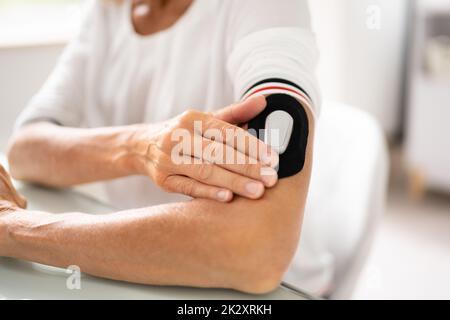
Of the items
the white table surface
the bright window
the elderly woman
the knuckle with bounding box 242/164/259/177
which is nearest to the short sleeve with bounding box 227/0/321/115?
the elderly woman

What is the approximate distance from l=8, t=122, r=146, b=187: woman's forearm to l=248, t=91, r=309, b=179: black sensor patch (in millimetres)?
219

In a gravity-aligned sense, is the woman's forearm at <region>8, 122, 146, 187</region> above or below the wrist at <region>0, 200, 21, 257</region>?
above

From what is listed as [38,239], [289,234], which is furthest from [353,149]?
[38,239]

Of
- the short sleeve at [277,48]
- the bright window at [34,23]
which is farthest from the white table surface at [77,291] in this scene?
the bright window at [34,23]

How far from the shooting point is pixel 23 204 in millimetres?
705

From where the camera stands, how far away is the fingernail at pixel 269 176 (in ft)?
1.75

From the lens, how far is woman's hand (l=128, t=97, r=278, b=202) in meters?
0.54

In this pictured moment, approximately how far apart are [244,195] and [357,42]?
1.38 meters

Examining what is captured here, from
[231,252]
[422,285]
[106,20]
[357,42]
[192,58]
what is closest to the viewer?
[231,252]

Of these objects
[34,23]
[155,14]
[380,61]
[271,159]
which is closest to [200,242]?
[271,159]

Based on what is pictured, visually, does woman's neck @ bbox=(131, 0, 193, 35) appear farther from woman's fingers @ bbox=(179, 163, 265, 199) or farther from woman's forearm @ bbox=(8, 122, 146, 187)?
woman's fingers @ bbox=(179, 163, 265, 199)

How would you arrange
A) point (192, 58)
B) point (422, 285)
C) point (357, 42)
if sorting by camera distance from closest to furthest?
point (192, 58)
point (422, 285)
point (357, 42)

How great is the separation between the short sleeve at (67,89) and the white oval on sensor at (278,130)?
1.50 ft

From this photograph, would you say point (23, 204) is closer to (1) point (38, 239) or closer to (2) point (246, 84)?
(1) point (38, 239)
